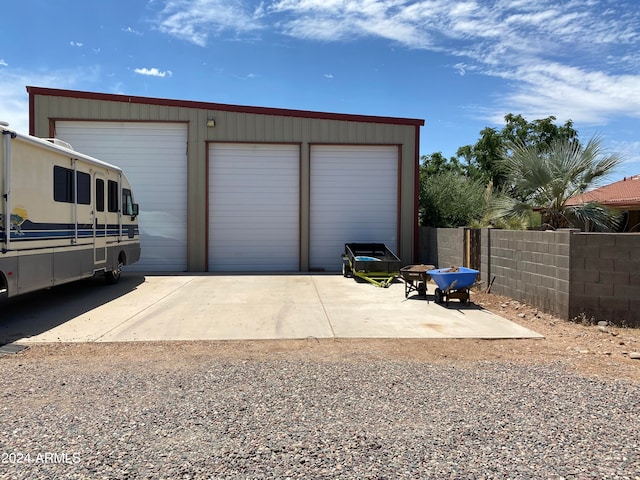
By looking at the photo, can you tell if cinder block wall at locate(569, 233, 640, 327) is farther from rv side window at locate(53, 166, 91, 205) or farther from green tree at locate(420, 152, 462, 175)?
green tree at locate(420, 152, 462, 175)

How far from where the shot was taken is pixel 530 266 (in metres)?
8.95

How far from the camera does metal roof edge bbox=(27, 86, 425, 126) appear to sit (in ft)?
48.8

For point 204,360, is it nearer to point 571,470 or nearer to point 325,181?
point 571,470

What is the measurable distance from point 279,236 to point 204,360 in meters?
10.1

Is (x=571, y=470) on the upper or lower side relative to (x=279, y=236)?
lower

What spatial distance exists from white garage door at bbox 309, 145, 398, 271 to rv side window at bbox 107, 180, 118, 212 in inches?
250

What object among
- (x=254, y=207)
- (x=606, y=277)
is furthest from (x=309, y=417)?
(x=254, y=207)

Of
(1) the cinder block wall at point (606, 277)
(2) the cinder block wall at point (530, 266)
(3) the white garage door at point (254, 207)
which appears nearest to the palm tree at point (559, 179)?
(2) the cinder block wall at point (530, 266)

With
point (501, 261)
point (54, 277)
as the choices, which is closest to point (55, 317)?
point (54, 277)

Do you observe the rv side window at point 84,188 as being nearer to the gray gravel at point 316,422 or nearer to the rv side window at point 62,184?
the rv side window at point 62,184

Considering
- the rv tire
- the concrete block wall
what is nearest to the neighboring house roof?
the concrete block wall

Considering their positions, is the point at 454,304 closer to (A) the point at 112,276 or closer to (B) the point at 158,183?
(A) the point at 112,276

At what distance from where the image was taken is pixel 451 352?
620cm

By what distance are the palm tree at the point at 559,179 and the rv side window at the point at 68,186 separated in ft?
29.6
